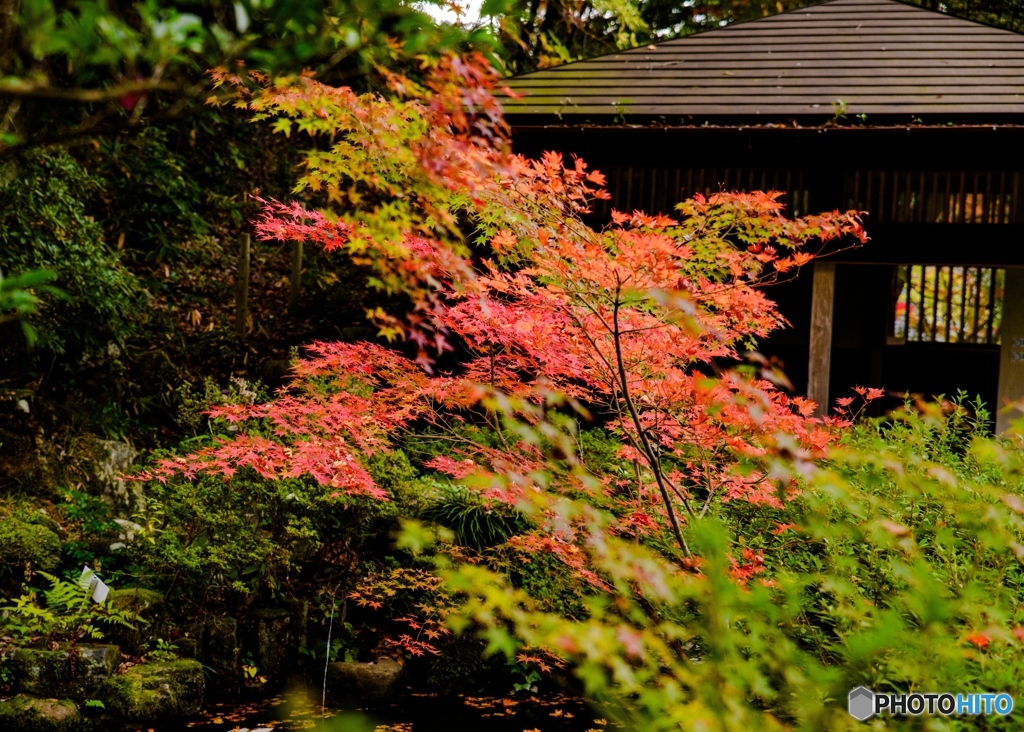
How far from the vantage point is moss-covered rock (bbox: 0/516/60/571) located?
587 cm

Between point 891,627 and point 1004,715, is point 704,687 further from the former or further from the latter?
point 1004,715

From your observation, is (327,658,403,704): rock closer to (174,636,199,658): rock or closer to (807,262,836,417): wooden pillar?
(174,636,199,658): rock

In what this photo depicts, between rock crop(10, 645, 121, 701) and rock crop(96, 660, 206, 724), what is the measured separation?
86 millimetres

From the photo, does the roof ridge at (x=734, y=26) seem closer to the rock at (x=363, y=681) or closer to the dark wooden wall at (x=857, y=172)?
the dark wooden wall at (x=857, y=172)

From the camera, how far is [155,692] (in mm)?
5223

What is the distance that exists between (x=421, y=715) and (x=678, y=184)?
5.79 m

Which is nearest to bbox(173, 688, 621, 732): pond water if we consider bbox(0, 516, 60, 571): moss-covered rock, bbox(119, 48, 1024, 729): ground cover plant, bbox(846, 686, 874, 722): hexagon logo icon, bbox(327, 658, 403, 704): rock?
bbox(327, 658, 403, 704): rock

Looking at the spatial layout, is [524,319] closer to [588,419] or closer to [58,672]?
[588,419]

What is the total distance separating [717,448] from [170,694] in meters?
3.83

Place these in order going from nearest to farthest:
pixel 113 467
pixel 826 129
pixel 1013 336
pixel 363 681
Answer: pixel 363 681, pixel 113 467, pixel 826 129, pixel 1013 336

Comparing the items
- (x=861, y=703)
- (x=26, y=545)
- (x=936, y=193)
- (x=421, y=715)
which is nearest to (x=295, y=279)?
(x=26, y=545)

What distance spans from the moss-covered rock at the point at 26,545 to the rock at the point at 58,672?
924mm

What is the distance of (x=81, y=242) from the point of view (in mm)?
7715

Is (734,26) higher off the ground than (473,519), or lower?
higher
